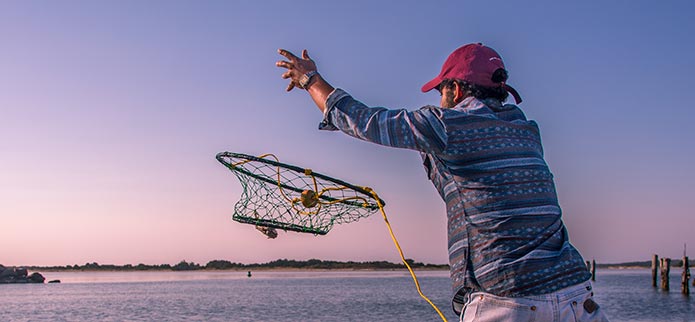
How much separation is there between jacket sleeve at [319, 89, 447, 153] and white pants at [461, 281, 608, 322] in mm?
651

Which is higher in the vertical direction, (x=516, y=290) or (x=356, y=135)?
(x=356, y=135)

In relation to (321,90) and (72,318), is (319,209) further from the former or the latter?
(72,318)

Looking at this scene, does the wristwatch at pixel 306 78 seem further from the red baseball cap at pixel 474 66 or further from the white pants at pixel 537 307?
the white pants at pixel 537 307

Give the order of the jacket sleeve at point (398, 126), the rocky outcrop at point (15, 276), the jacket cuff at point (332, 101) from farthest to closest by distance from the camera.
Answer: the rocky outcrop at point (15, 276)
the jacket cuff at point (332, 101)
the jacket sleeve at point (398, 126)

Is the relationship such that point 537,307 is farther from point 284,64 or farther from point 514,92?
point 284,64

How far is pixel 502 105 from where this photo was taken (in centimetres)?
318

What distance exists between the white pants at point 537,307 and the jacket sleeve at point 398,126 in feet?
2.14

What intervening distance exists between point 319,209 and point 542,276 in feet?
12.9

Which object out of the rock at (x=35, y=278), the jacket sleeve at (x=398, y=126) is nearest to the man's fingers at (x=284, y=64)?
the jacket sleeve at (x=398, y=126)

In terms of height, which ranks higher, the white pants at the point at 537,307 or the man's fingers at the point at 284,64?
the man's fingers at the point at 284,64

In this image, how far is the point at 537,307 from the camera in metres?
2.91

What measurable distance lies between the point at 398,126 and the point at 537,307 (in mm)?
901

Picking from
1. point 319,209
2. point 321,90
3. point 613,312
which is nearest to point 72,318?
point 613,312

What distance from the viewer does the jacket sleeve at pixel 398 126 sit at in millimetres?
2848
